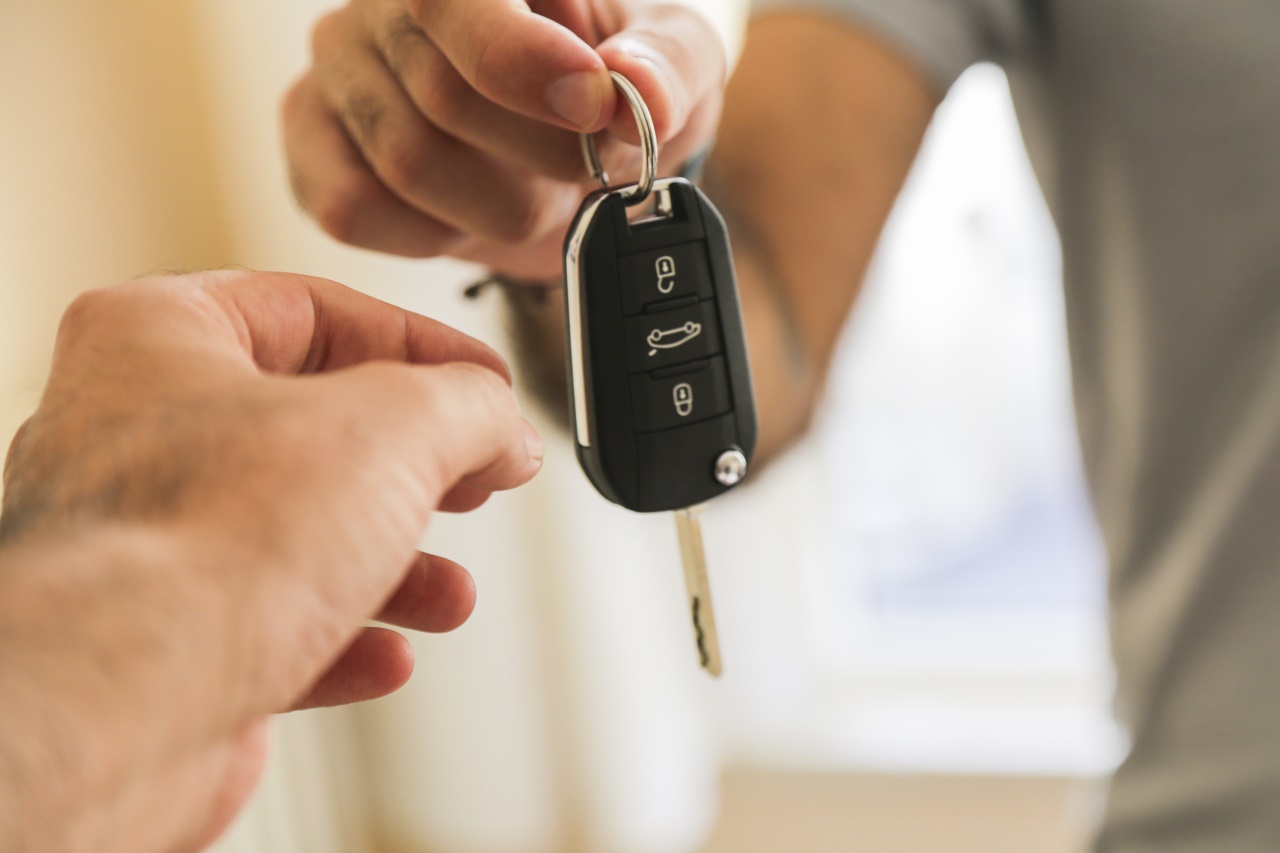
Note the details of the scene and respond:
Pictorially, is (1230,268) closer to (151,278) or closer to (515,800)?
(151,278)

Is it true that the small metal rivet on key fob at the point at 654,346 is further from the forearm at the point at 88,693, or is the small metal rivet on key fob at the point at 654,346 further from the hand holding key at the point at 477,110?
the forearm at the point at 88,693

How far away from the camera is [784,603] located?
59.7 inches

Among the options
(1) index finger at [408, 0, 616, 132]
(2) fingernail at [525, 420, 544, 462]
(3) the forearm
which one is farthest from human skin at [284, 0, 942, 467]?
(3) the forearm

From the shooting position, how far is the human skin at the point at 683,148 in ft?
1.40

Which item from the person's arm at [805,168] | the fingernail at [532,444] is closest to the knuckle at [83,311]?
the fingernail at [532,444]

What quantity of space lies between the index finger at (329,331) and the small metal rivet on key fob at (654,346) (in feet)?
0.16

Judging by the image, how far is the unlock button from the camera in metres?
0.39

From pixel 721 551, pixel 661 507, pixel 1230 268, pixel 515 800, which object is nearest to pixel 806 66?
pixel 1230 268

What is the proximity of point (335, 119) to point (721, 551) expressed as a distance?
107 cm

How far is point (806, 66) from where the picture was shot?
79 cm

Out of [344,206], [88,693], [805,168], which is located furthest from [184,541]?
[805,168]

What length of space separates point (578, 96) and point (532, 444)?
0.13 meters

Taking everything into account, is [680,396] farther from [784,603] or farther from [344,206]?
[784,603]

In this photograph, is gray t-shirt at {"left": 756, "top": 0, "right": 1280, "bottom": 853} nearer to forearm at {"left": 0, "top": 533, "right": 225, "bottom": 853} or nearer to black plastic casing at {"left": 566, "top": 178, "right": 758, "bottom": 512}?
black plastic casing at {"left": 566, "top": 178, "right": 758, "bottom": 512}
